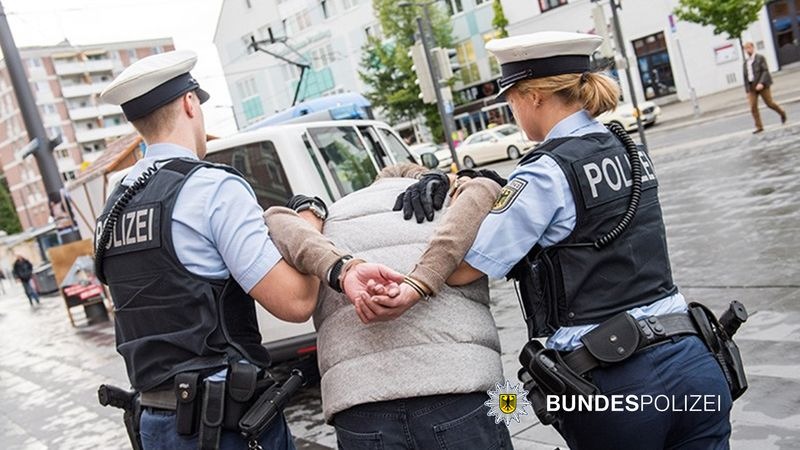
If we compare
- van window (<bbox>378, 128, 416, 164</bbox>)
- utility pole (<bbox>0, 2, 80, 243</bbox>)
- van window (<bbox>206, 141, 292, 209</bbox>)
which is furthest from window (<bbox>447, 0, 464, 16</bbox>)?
van window (<bbox>206, 141, 292, 209</bbox>)

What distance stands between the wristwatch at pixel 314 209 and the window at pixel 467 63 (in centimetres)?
3998

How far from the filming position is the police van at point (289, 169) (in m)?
5.40

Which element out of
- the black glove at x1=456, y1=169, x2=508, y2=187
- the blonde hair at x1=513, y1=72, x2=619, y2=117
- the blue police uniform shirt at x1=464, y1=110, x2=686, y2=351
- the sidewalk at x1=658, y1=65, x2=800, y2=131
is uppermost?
the blonde hair at x1=513, y1=72, x2=619, y2=117

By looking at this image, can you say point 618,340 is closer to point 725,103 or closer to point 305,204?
point 305,204

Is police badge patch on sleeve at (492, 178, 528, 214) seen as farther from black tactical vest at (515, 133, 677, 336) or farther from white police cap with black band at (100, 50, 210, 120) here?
white police cap with black band at (100, 50, 210, 120)

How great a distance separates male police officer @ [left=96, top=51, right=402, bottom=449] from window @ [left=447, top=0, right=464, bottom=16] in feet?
135

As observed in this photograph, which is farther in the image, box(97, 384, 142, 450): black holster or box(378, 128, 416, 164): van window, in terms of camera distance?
box(378, 128, 416, 164): van window

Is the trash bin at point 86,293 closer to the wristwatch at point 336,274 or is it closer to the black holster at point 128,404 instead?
the black holster at point 128,404

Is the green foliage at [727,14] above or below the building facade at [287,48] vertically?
below

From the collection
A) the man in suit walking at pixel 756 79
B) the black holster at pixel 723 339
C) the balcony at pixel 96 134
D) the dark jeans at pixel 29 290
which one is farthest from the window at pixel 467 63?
the balcony at pixel 96 134

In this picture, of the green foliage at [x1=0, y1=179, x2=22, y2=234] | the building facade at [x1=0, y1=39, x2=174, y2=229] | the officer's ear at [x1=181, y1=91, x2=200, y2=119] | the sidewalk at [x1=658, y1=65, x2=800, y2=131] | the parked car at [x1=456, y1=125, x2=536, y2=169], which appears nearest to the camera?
the officer's ear at [x1=181, y1=91, x2=200, y2=119]

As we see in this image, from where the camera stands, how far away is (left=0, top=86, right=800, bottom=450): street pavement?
4152 millimetres

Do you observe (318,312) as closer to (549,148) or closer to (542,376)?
(542,376)

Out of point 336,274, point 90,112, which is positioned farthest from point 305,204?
point 90,112
